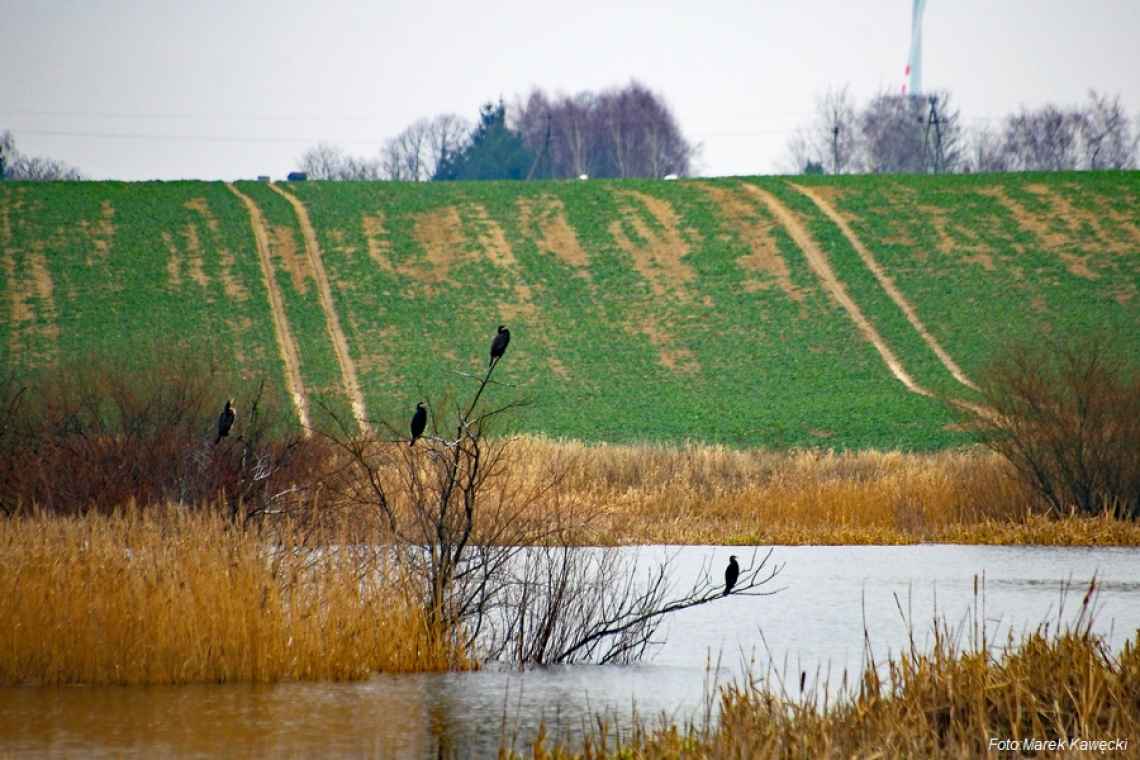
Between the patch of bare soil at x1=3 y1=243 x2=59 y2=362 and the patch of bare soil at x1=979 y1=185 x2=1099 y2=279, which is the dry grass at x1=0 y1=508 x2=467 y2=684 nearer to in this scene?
the patch of bare soil at x1=3 y1=243 x2=59 y2=362

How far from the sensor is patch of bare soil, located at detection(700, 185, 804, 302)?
54375 millimetres

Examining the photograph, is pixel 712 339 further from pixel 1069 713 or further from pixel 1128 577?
pixel 1069 713

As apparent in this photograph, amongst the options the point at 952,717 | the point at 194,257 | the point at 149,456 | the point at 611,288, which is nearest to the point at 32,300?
the point at 194,257

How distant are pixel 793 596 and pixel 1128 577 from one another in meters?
4.21

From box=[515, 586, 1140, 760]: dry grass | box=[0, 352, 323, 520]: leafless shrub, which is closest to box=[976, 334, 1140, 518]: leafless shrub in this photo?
box=[0, 352, 323, 520]: leafless shrub

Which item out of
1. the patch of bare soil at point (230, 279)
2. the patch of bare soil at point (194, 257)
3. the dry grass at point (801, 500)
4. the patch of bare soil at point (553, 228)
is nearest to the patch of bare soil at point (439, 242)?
the patch of bare soil at point (553, 228)

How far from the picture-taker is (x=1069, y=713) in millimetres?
8992

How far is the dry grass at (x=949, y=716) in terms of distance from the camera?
8.23 meters

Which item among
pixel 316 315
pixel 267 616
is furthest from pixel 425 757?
pixel 316 315

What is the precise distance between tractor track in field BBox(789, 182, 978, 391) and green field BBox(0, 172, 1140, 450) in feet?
0.94

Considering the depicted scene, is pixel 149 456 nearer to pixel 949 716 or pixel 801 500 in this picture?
pixel 801 500

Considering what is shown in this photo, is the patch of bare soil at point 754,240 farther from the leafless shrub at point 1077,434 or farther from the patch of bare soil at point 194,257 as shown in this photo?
the leafless shrub at point 1077,434

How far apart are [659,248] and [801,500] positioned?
33.3m

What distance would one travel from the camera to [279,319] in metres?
51.2
